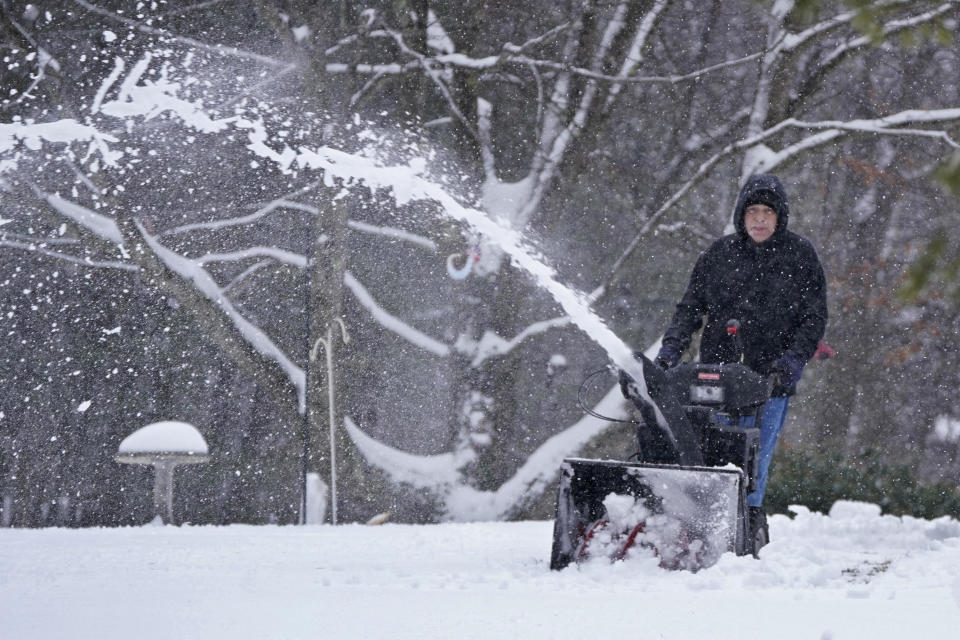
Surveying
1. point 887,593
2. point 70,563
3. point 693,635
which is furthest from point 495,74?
point 693,635

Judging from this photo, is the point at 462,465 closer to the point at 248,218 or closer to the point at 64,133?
the point at 248,218

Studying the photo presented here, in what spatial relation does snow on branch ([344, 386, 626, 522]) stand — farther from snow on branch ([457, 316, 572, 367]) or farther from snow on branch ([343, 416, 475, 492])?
snow on branch ([457, 316, 572, 367])

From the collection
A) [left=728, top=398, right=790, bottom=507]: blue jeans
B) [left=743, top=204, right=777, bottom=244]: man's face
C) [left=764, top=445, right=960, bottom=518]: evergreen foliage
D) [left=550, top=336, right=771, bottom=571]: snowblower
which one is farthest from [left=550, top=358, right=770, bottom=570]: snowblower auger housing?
[left=764, top=445, right=960, bottom=518]: evergreen foliage

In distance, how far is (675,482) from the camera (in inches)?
187

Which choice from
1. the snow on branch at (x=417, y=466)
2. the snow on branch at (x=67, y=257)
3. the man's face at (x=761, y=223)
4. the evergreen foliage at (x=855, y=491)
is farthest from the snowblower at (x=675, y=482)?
the snow on branch at (x=67, y=257)

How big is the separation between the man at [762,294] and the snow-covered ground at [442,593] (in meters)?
0.91

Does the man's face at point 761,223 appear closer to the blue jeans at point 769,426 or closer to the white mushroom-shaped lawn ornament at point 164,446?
the blue jeans at point 769,426

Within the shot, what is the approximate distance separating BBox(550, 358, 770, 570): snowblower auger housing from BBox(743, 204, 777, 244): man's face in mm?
856

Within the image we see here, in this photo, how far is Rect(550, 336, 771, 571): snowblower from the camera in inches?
185

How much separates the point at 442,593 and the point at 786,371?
1.89 meters

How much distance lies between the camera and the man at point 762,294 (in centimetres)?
548

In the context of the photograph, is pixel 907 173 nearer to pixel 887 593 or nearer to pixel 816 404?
pixel 816 404

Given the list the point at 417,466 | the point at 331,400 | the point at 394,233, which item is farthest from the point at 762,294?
the point at 417,466

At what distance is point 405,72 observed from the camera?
35.0ft
